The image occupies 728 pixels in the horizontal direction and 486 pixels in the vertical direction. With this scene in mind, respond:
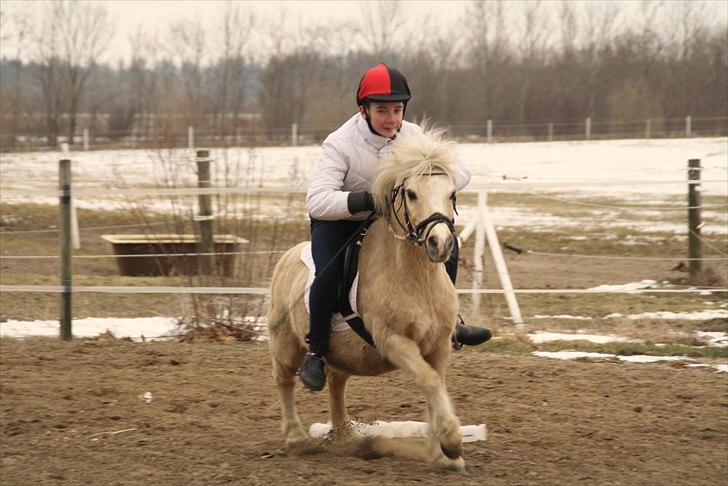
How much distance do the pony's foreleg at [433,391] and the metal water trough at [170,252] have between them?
5.28 metres

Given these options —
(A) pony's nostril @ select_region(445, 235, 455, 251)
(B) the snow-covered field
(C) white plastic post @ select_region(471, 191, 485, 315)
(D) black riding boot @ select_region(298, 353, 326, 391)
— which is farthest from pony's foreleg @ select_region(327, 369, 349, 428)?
(B) the snow-covered field

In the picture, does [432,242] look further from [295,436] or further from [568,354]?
[568,354]

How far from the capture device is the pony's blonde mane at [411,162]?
15.2 feet

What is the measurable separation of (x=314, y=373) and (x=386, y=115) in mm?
1463

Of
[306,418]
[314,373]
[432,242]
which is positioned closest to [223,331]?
[306,418]

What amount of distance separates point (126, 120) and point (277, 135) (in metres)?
8.15

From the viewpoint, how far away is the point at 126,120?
46969mm

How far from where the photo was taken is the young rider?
16.5 feet

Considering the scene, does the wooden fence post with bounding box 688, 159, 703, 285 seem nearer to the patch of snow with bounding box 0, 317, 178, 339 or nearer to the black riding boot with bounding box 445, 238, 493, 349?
the patch of snow with bounding box 0, 317, 178, 339

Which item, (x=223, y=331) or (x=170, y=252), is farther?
(x=170, y=252)

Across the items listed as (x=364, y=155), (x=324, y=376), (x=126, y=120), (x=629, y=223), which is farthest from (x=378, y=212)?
(x=126, y=120)

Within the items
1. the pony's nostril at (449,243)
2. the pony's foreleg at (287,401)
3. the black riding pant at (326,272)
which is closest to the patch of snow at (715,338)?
the black riding pant at (326,272)

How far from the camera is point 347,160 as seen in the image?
17.3ft

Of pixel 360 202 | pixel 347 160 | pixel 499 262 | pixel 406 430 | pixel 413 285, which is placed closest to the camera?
pixel 413 285
